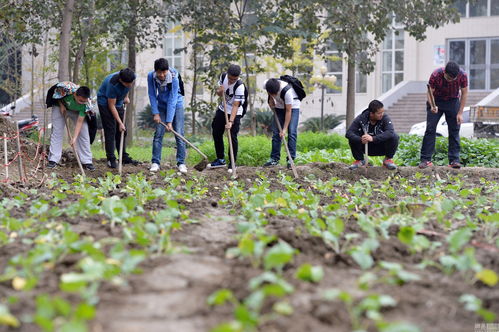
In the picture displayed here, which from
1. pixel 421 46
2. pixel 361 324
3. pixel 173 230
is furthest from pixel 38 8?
pixel 421 46

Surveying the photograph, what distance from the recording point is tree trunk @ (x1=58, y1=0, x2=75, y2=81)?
14.3m

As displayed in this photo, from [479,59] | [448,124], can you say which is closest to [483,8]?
[479,59]

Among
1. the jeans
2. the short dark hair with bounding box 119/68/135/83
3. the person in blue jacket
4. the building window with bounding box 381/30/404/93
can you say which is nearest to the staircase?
the building window with bounding box 381/30/404/93

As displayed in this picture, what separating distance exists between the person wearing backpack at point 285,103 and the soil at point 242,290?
17.2 ft

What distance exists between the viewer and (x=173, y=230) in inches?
194

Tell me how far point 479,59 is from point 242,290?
94.2 ft

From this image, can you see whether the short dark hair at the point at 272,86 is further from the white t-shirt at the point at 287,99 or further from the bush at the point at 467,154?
the bush at the point at 467,154

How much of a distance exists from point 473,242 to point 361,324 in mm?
1814

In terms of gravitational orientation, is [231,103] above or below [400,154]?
above

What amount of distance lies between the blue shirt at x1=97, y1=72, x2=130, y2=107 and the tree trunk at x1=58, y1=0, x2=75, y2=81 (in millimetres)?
4913

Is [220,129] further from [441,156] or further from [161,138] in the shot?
[441,156]

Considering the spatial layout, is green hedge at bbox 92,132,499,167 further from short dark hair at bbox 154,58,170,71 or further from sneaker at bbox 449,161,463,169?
short dark hair at bbox 154,58,170,71

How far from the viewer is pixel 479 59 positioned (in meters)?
30.1

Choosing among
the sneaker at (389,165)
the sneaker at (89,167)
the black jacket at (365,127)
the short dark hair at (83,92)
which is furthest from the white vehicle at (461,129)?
the short dark hair at (83,92)
